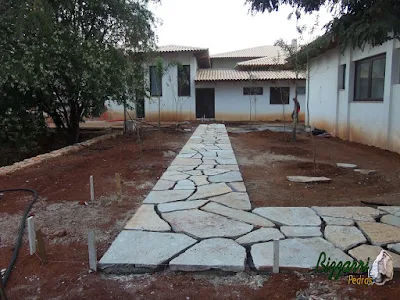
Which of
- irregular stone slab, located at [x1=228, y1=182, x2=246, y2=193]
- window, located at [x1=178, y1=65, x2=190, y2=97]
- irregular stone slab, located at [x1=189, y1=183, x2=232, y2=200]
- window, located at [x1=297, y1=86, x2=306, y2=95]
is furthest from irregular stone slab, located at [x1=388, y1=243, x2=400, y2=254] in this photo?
window, located at [x1=297, y1=86, x2=306, y2=95]

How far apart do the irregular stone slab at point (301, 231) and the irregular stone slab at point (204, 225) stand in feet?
1.08

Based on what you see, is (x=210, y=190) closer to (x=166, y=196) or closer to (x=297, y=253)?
(x=166, y=196)

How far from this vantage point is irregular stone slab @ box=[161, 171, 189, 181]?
5.44 meters

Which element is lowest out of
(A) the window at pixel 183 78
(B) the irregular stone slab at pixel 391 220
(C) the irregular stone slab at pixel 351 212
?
(B) the irregular stone slab at pixel 391 220

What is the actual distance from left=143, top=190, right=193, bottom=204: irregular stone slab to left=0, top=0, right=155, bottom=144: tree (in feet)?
18.2

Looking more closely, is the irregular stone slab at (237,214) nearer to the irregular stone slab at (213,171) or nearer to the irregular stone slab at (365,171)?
the irregular stone slab at (213,171)

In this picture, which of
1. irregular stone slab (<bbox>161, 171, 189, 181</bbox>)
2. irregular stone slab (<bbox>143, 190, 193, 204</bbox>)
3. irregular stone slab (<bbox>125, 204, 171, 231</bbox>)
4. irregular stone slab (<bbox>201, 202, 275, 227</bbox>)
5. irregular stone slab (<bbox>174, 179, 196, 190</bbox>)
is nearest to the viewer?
irregular stone slab (<bbox>125, 204, 171, 231</bbox>)

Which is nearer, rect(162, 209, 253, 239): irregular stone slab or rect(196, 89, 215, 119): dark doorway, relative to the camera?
rect(162, 209, 253, 239): irregular stone slab

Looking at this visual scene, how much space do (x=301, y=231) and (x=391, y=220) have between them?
1037mm

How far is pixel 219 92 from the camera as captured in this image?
2148 cm

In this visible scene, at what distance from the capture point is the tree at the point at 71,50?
8.22m

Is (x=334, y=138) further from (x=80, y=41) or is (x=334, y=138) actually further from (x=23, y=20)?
(x=23, y=20)

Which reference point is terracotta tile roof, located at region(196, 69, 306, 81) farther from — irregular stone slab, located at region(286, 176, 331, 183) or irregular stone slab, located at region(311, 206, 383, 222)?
irregular stone slab, located at region(311, 206, 383, 222)

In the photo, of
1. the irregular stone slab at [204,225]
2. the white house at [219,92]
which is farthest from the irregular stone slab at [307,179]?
the white house at [219,92]
